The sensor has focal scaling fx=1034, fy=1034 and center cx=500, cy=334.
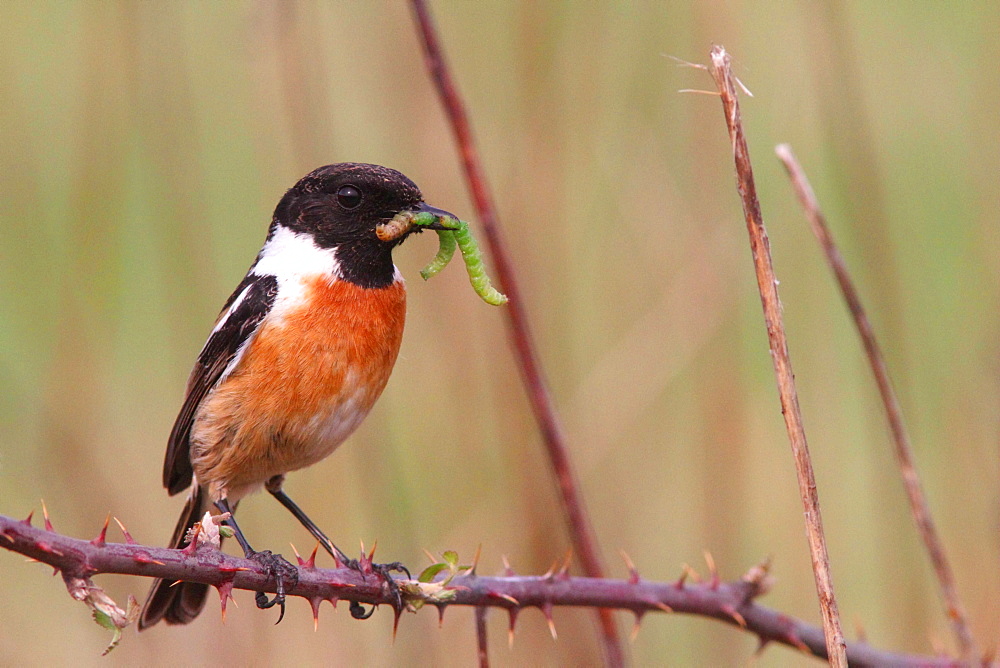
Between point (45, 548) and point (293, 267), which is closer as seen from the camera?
point (45, 548)

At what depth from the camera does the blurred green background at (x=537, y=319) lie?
3.74 meters

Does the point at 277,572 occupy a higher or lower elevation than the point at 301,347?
lower

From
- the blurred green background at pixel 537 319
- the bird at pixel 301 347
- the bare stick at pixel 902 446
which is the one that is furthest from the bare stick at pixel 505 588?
the blurred green background at pixel 537 319

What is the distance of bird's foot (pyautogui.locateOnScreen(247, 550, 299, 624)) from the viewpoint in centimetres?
244

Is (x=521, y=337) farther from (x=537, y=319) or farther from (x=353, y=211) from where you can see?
(x=537, y=319)

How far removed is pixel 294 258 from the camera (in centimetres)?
346

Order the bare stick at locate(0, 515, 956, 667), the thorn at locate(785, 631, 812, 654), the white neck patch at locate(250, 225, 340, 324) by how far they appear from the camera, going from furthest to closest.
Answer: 1. the white neck patch at locate(250, 225, 340, 324)
2. the thorn at locate(785, 631, 812, 654)
3. the bare stick at locate(0, 515, 956, 667)

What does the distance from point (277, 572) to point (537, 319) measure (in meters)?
1.82

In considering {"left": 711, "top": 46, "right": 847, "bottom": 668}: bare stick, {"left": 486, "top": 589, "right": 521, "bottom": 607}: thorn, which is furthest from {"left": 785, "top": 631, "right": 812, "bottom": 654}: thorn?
{"left": 486, "top": 589, "right": 521, "bottom": 607}: thorn

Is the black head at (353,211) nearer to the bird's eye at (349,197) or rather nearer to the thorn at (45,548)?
the bird's eye at (349,197)

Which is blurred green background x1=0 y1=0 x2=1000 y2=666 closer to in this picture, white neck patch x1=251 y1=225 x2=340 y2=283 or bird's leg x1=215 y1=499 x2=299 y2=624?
white neck patch x1=251 y1=225 x2=340 y2=283

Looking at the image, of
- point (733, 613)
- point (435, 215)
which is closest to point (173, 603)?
point (435, 215)

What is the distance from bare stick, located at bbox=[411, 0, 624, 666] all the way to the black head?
0.32m

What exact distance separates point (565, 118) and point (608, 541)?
172 cm
